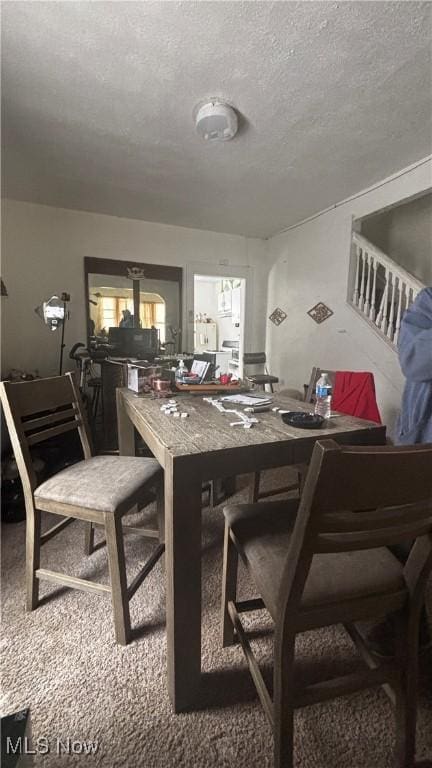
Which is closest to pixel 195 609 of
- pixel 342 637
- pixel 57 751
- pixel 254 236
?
pixel 57 751

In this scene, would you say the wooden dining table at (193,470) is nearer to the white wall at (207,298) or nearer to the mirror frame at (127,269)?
the mirror frame at (127,269)

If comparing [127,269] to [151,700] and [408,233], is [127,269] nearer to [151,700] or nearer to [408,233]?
[408,233]

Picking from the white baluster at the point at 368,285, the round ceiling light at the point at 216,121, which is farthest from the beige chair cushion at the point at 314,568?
the white baluster at the point at 368,285

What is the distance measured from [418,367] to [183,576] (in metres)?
1.39

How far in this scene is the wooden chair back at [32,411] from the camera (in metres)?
1.18

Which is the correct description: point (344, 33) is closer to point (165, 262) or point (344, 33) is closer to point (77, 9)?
point (77, 9)

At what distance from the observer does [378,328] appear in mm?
2980

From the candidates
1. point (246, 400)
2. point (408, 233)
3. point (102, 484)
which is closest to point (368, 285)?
point (408, 233)

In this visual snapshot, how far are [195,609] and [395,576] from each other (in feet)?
1.91

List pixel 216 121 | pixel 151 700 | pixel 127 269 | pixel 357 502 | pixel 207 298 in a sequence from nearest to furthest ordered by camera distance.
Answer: pixel 357 502
pixel 151 700
pixel 216 121
pixel 127 269
pixel 207 298

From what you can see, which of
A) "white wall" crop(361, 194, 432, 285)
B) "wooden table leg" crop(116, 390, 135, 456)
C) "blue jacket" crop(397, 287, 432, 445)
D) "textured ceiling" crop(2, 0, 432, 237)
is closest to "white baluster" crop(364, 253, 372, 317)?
"white wall" crop(361, 194, 432, 285)

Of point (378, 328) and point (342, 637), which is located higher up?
point (378, 328)

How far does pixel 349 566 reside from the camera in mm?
828

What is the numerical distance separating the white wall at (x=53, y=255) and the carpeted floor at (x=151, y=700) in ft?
9.20
